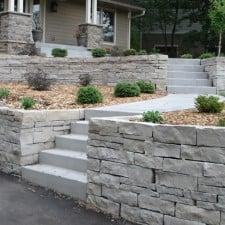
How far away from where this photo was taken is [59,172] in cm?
601

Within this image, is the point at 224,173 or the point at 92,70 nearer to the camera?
the point at 224,173

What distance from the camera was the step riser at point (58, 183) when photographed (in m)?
5.52

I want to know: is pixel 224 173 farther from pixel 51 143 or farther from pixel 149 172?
pixel 51 143

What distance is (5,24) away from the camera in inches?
572

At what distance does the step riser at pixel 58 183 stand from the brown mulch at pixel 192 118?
4.27 ft

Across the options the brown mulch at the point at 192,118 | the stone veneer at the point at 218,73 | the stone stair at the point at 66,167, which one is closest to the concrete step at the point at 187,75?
the stone veneer at the point at 218,73

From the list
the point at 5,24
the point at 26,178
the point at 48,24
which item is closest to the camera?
the point at 26,178

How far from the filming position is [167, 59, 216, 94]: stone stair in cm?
1120

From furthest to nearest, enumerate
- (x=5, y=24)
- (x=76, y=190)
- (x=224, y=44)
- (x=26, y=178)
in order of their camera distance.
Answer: (x=224, y=44), (x=5, y=24), (x=26, y=178), (x=76, y=190)

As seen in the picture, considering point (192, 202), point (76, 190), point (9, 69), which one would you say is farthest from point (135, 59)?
point (192, 202)

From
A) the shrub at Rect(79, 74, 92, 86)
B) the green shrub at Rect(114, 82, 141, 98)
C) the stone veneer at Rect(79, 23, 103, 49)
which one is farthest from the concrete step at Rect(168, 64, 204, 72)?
the stone veneer at Rect(79, 23, 103, 49)

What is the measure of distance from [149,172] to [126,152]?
362 mm

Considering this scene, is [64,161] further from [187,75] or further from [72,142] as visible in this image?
[187,75]

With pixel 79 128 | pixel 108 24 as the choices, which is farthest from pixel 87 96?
pixel 108 24
